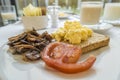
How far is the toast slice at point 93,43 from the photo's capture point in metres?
0.66

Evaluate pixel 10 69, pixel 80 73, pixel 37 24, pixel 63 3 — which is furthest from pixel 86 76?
pixel 63 3

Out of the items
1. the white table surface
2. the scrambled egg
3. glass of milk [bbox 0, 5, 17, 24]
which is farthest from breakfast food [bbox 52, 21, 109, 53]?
glass of milk [bbox 0, 5, 17, 24]

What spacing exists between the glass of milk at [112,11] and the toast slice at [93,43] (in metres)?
0.50

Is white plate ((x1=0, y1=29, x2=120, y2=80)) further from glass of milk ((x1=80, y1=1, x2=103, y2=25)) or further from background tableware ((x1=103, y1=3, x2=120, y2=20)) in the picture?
background tableware ((x1=103, y1=3, x2=120, y2=20))

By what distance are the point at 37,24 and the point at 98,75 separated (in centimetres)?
62

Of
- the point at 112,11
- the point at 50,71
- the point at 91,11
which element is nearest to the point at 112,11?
the point at 112,11

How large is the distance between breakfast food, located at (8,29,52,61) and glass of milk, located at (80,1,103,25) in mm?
441

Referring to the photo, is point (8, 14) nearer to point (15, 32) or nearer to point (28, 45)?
point (15, 32)

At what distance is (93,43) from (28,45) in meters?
0.30

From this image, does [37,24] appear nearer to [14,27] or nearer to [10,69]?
[14,27]

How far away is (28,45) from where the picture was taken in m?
0.64

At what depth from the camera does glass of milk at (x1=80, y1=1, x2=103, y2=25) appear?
1.04 meters

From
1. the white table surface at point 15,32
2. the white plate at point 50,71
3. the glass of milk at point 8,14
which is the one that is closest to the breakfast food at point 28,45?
the white plate at point 50,71

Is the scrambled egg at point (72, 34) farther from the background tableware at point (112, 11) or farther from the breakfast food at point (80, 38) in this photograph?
the background tableware at point (112, 11)
